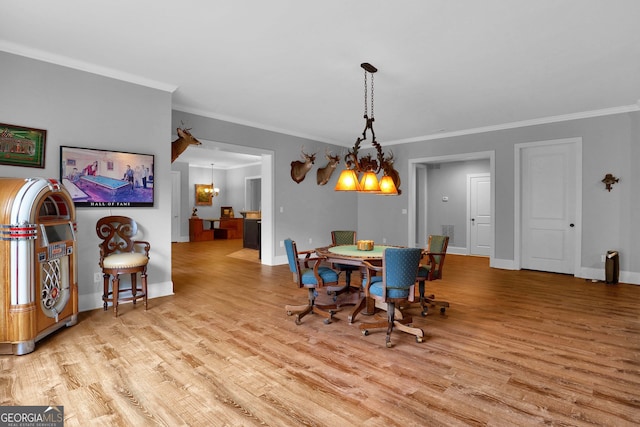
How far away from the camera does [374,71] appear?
4004 mm

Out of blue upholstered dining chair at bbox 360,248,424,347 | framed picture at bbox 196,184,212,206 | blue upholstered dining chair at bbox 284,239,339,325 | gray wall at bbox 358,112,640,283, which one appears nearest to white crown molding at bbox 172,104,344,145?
blue upholstered dining chair at bbox 284,239,339,325

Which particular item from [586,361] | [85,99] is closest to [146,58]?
[85,99]

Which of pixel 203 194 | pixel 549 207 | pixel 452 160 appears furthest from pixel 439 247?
pixel 203 194

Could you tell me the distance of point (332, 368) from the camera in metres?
2.57

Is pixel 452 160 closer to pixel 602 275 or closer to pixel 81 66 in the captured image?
pixel 602 275

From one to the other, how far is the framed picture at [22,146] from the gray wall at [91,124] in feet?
0.19

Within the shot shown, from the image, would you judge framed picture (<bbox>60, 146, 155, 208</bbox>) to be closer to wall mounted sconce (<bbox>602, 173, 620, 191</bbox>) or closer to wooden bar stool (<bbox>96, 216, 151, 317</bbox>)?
wooden bar stool (<bbox>96, 216, 151, 317</bbox>)

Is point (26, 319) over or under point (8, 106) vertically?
under

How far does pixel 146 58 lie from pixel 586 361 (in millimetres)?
4914

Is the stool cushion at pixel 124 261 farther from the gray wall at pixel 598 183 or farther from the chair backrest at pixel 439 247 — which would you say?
the gray wall at pixel 598 183

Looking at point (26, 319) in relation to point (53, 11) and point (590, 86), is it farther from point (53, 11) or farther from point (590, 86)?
point (590, 86)

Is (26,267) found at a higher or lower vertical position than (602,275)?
higher

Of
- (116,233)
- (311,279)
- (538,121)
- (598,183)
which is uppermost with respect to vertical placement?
(538,121)

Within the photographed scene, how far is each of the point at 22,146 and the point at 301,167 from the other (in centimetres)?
470
